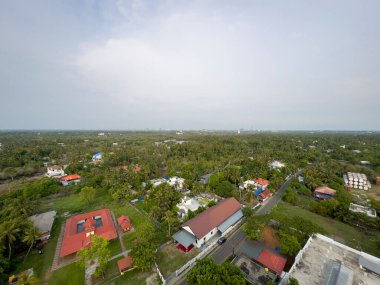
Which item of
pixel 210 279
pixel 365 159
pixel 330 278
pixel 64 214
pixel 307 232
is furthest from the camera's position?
pixel 365 159

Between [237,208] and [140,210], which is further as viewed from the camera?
[140,210]

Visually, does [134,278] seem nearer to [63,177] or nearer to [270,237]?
[270,237]

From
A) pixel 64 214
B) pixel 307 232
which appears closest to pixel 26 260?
pixel 64 214

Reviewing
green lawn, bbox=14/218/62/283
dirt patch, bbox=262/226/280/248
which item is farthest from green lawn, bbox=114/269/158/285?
dirt patch, bbox=262/226/280/248

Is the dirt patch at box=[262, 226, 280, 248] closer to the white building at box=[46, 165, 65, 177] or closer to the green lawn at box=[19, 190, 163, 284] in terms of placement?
the green lawn at box=[19, 190, 163, 284]

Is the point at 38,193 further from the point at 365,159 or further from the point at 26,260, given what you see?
the point at 365,159
